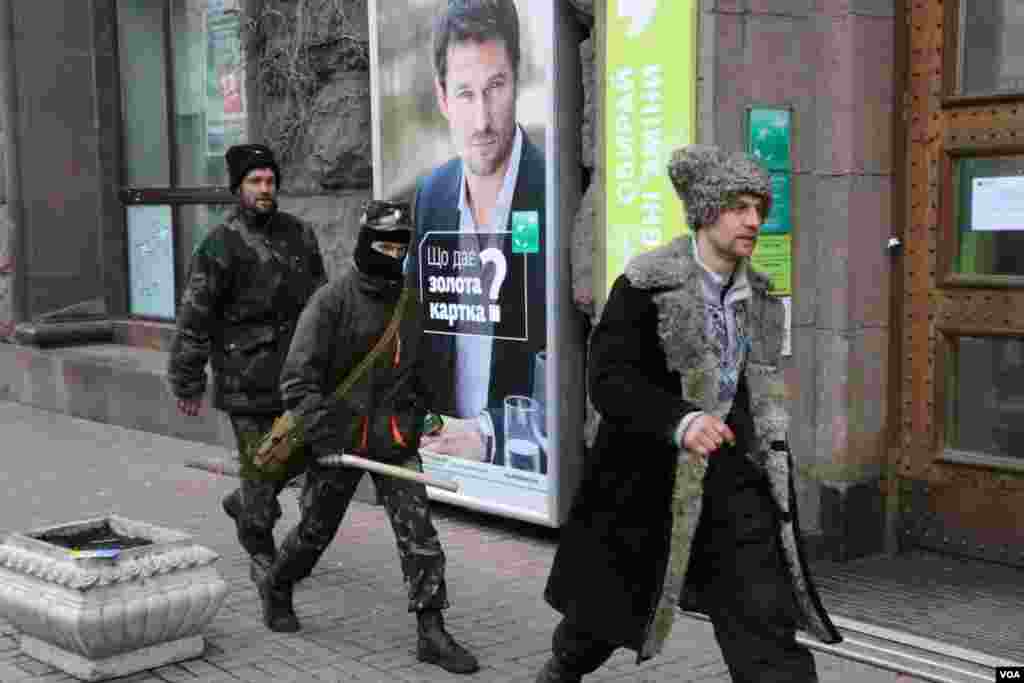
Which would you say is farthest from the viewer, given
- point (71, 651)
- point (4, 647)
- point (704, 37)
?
point (704, 37)

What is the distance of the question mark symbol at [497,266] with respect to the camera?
6988 millimetres

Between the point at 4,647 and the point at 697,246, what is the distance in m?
3.32

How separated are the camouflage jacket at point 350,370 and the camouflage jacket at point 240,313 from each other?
839 mm

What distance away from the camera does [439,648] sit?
16.7ft

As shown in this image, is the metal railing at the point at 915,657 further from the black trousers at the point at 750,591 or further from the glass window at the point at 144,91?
the glass window at the point at 144,91

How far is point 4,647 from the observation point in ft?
17.7

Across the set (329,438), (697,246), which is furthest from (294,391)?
(697,246)

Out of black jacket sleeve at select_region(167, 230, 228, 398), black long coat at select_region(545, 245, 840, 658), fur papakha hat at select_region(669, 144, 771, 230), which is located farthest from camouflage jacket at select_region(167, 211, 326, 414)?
fur papakha hat at select_region(669, 144, 771, 230)

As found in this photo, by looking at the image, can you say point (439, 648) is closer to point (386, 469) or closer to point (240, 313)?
point (386, 469)

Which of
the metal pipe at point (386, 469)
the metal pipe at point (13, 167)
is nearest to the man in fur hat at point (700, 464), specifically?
the metal pipe at point (386, 469)

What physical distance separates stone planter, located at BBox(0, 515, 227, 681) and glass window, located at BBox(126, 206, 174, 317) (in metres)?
6.89

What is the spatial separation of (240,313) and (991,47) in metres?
3.58

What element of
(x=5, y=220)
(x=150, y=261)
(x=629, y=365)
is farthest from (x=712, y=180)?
(x=5, y=220)

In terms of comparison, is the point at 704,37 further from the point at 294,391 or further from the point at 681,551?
the point at 681,551
